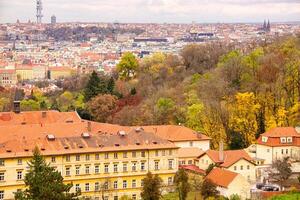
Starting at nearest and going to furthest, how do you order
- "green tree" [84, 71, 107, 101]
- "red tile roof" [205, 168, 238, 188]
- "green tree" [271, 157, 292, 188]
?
"red tile roof" [205, 168, 238, 188], "green tree" [271, 157, 292, 188], "green tree" [84, 71, 107, 101]

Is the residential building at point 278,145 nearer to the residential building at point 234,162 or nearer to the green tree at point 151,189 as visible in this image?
the residential building at point 234,162

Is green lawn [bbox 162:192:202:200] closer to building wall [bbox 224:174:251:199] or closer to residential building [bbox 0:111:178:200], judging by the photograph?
building wall [bbox 224:174:251:199]

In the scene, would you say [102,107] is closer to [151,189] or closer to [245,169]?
[245,169]

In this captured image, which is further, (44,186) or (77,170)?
(77,170)

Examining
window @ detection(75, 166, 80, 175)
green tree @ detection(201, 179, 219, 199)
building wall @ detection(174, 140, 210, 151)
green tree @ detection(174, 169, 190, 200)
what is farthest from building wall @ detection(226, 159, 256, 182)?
window @ detection(75, 166, 80, 175)

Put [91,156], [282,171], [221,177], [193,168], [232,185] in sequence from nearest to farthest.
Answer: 1. [232,185]
2. [221,177]
3. [91,156]
4. [282,171]
5. [193,168]

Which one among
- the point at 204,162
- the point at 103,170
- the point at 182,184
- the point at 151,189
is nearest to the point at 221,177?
the point at 182,184
